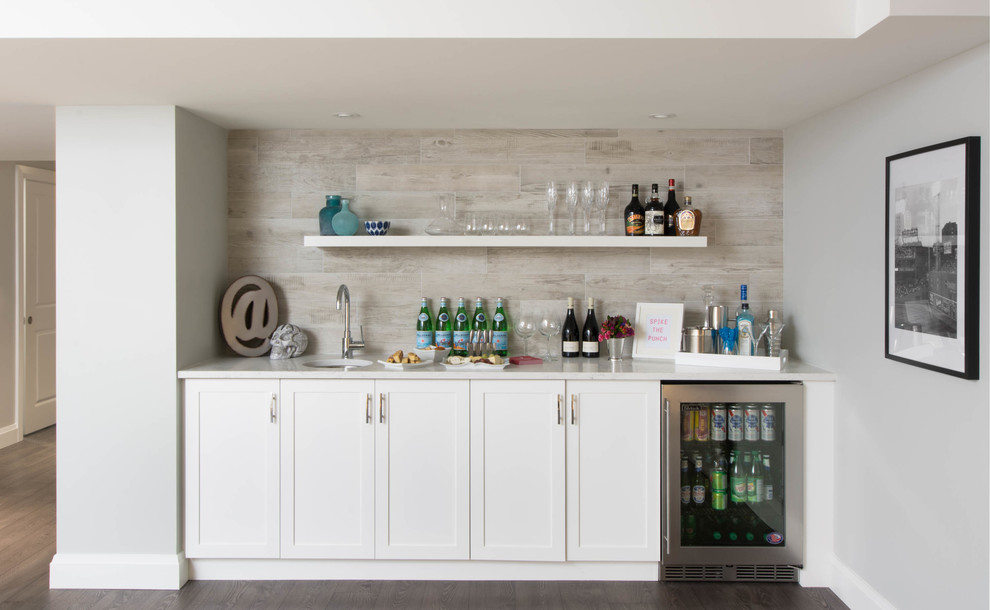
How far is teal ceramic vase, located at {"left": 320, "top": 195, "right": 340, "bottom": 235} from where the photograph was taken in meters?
3.60

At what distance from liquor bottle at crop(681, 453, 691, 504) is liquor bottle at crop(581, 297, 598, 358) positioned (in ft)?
2.13

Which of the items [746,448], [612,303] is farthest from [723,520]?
[612,303]

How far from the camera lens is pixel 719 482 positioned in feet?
10.7

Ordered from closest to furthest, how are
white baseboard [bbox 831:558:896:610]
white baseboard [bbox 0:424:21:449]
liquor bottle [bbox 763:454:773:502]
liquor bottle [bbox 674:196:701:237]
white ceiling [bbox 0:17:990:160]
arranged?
white ceiling [bbox 0:17:990:160] → white baseboard [bbox 831:558:896:610] → liquor bottle [bbox 763:454:773:502] → liquor bottle [bbox 674:196:701:237] → white baseboard [bbox 0:424:21:449]

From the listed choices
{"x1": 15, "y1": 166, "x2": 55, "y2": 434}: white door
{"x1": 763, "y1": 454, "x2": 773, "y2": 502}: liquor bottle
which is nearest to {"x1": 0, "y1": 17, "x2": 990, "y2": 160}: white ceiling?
{"x1": 763, "y1": 454, "x2": 773, "y2": 502}: liquor bottle

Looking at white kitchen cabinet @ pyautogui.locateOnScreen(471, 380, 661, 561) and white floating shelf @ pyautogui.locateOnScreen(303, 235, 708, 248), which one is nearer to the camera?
white kitchen cabinet @ pyautogui.locateOnScreen(471, 380, 661, 561)

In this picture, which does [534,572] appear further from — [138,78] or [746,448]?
[138,78]

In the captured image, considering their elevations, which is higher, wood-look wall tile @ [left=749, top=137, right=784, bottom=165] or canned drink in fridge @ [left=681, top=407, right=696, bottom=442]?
wood-look wall tile @ [left=749, top=137, right=784, bottom=165]

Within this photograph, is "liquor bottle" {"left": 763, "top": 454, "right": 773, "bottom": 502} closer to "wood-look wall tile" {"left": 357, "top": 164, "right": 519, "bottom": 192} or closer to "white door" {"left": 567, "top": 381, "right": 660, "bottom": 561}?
"white door" {"left": 567, "top": 381, "right": 660, "bottom": 561}

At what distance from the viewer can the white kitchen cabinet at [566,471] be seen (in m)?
3.16

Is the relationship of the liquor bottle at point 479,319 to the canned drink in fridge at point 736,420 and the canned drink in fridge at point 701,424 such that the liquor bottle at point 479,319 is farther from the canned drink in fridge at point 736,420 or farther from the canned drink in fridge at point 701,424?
the canned drink in fridge at point 736,420

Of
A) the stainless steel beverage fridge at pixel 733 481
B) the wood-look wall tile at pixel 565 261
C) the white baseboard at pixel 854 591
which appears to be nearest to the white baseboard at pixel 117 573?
the wood-look wall tile at pixel 565 261

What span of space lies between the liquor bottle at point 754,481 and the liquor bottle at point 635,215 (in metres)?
1.15

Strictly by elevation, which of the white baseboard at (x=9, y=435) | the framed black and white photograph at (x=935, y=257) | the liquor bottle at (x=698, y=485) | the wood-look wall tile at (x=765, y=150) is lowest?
the white baseboard at (x=9, y=435)
